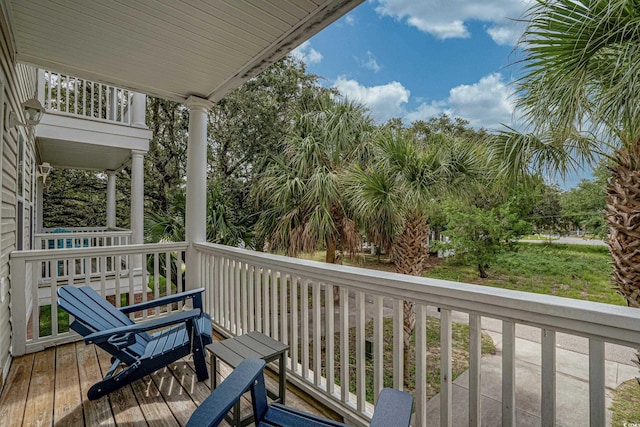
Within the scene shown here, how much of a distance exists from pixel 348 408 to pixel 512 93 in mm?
3554

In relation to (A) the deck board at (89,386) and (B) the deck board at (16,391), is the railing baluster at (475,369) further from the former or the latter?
(B) the deck board at (16,391)

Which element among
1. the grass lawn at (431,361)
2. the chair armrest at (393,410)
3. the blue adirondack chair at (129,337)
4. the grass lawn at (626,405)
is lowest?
the grass lawn at (431,361)

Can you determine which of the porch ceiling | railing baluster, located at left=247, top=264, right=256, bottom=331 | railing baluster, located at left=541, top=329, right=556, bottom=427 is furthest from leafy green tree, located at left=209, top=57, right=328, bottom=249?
railing baluster, located at left=541, top=329, right=556, bottom=427

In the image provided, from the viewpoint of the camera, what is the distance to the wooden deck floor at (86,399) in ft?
6.63

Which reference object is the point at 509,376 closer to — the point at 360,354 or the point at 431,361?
the point at 360,354

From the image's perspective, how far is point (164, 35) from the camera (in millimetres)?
2533

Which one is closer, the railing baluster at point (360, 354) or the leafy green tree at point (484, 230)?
the railing baluster at point (360, 354)

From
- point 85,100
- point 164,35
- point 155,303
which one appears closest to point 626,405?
point 155,303

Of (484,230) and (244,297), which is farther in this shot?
(484,230)

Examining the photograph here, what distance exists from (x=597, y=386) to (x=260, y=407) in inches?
50.7

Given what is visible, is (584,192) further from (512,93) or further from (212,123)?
(212,123)

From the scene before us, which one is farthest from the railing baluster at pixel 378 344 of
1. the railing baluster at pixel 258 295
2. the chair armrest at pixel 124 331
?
the chair armrest at pixel 124 331

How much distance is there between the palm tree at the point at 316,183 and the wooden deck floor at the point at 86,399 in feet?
13.0

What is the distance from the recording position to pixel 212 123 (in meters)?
10.3
